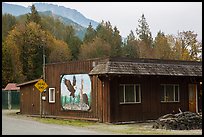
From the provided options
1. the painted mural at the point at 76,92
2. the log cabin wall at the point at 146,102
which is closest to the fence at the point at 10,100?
the painted mural at the point at 76,92

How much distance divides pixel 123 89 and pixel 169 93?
13.1 ft

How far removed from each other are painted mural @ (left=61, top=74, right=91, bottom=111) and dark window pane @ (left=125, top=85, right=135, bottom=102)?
8.43 ft

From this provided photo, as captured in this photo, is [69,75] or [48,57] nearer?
[69,75]

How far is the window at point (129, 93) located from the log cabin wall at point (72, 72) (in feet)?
4.40

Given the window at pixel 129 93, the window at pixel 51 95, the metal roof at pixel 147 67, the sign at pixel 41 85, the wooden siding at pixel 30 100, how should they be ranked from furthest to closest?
the wooden siding at pixel 30 100 → the window at pixel 51 95 → the sign at pixel 41 85 → the window at pixel 129 93 → the metal roof at pixel 147 67

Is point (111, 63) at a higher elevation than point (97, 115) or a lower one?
higher

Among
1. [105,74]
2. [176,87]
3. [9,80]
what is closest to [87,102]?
[105,74]

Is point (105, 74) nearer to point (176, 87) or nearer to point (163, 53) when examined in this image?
point (176, 87)

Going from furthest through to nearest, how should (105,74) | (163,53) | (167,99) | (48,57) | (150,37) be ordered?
(150,37) < (163,53) < (48,57) < (167,99) < (105,74)

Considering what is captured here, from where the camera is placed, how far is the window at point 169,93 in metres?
28.9

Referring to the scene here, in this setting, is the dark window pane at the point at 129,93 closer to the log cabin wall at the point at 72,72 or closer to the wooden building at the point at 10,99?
the log cabin wall at the point at 72,72

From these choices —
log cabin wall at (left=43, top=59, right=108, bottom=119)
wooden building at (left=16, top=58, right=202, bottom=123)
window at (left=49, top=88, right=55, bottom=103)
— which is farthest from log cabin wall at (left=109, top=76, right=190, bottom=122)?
window at (left=49, top=88, right=55, bottom=103)

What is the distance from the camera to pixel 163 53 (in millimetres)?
81312

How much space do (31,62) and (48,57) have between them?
172 inches
